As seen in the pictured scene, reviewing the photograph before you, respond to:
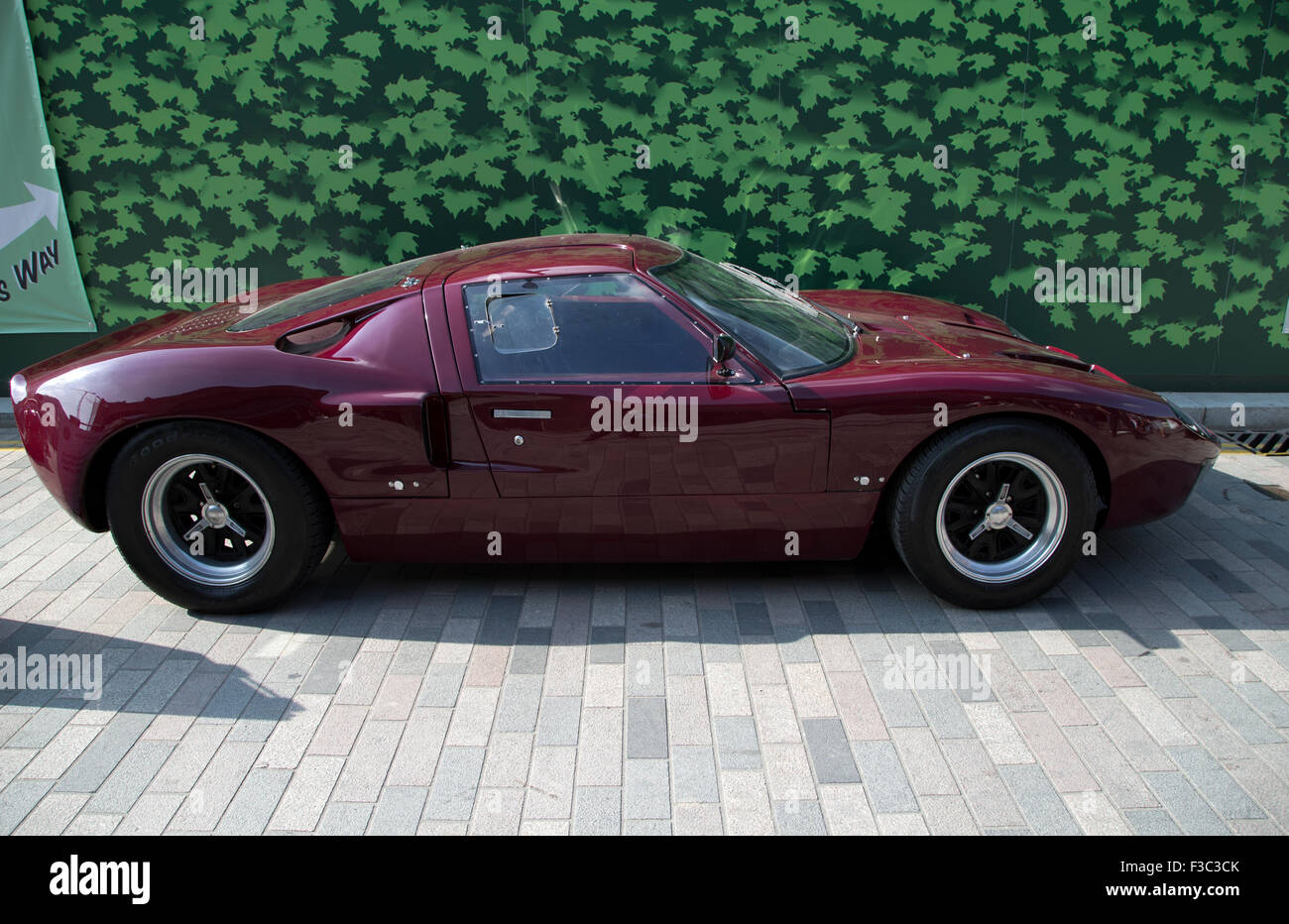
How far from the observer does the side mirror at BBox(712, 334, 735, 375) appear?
11.6ft

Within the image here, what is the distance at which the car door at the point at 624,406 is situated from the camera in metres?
3.57

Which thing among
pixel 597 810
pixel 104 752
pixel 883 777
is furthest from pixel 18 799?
pixel 883 777

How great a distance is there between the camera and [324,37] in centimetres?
611

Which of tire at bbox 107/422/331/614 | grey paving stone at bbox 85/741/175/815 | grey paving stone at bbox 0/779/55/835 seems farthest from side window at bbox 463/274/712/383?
grey paving stone at bbox 0/779/55/835

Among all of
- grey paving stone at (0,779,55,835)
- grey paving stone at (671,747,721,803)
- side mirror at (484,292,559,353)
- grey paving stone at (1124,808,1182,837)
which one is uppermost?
side mirror at (484,292,559,353)

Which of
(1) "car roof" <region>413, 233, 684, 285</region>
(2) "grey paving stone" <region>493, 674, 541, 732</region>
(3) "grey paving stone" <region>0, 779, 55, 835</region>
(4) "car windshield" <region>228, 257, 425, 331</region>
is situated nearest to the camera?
(3) "grey paving stone" <region>0, 779, 55, 835</region>

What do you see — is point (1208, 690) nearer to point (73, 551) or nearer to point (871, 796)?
point (871, 796)

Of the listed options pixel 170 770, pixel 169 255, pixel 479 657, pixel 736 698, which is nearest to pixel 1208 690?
pixel 736 698

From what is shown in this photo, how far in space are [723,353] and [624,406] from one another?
415mm

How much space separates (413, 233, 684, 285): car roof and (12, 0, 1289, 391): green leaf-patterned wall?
210 centimetres

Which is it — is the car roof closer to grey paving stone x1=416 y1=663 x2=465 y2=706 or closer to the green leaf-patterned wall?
grey paving stone x1=416 y1=663 x2=465 y2=706

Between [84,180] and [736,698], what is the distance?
5684mm

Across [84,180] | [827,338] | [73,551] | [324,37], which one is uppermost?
[324,37]

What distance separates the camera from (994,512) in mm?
3686
